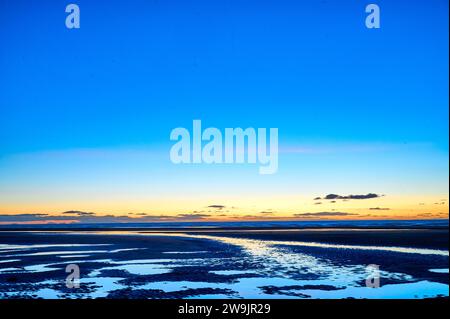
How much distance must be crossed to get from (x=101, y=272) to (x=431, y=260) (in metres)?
15.7

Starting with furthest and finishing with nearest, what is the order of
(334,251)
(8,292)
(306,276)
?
(334,251) < (306,276) < (8,292)

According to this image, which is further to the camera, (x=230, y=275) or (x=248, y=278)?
(x=230, y=275)

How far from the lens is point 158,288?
17344 mm

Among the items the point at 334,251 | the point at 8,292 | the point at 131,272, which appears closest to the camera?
the point at 8,292

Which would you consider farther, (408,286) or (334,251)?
(334,251)
